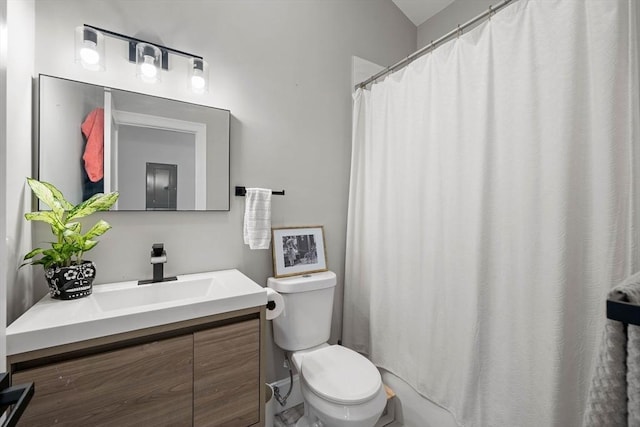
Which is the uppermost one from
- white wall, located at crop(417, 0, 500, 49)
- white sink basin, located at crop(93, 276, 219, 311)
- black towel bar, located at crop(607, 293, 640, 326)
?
white wall, located at crop(417, 0, 500, 49)

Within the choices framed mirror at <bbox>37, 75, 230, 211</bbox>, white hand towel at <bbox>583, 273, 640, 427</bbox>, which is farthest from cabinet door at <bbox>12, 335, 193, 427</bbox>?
white hand towel at <bbox>583, 273, 640, 427</bbox>

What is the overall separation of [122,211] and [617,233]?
6.55ft

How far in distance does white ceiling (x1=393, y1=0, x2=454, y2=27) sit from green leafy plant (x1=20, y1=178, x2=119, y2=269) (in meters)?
2.49

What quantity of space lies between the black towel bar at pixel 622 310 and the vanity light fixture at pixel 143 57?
1.72 meters

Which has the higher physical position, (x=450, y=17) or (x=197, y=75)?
(x=450, y=17)

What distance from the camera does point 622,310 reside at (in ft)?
1.53

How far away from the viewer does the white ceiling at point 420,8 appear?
216cm

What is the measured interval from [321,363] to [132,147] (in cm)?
146

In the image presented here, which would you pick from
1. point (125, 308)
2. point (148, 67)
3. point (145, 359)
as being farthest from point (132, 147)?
point (145, 359)

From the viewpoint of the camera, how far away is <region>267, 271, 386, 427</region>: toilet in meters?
1.24

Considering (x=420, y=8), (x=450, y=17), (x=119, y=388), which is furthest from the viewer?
(x=420, y=8)

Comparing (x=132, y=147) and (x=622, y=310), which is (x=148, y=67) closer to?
(x=132, y=147)

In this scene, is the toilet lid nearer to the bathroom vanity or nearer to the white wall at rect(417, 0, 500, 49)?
the bathroom vanity

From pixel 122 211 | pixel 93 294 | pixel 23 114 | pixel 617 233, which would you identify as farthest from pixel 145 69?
pixel 617 233
